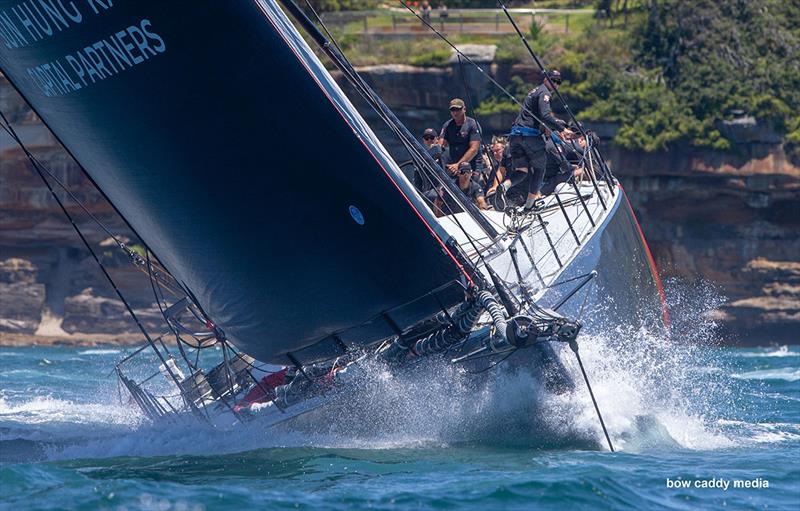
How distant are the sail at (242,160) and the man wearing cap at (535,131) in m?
2.16

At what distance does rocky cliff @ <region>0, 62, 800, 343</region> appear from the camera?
22.2 metres

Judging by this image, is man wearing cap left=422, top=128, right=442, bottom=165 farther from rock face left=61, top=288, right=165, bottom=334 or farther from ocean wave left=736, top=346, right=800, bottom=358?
rock face left=61, top=288, right=165, bottom=334

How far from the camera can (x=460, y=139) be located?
10953 mm

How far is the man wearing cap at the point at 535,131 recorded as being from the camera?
9.82 meters

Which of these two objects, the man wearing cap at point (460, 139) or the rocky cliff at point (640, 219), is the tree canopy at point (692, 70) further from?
the man wearing cap at point (460, 139)

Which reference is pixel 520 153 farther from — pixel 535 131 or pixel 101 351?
pixel 101 351

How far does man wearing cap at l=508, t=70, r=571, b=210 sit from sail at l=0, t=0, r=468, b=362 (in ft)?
7.08

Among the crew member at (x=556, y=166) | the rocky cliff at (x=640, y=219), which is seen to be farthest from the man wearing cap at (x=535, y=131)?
the rocky cliff at (x=640, y=219)

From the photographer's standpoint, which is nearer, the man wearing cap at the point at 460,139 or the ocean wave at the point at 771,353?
the man wearing cap at the point at 460,139

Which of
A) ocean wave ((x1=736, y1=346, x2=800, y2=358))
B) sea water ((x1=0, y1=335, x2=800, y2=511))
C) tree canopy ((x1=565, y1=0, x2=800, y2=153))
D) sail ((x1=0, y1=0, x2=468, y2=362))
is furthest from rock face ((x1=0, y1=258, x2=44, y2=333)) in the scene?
sail ((x1=0, y1=0, x2=468, y2=362))

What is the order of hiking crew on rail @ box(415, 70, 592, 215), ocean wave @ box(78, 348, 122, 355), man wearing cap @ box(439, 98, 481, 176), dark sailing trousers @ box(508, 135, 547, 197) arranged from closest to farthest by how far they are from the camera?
hiking crew on rail @ box(415, 70, 592, 215), dark sailing trousers @ box(508, 135, 547, 197), man wearing cap @ box(439, 98, 481, 176), ocean wave @ box(78, 348, 122, 355)

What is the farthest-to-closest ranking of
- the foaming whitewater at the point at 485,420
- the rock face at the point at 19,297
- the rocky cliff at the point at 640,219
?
the rock face at the point at 19,297 < the rocky cliff at the point at 640,219 < the foaming whitewater at the point at 485,420

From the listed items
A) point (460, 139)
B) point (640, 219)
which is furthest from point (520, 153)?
point (640, 219)

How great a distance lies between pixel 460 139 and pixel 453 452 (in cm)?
381
